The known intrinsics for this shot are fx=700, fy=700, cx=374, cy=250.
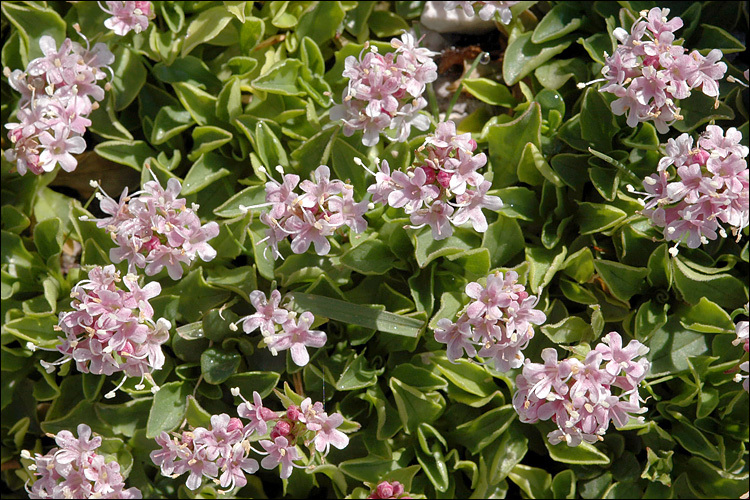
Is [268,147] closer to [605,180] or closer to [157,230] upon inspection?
[157,230]

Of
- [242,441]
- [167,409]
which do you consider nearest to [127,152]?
[167,409]

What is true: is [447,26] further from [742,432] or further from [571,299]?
[742,432]

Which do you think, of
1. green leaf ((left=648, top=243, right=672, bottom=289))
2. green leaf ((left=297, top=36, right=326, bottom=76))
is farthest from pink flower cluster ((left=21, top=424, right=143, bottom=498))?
green leaf ((left=648, top=243, right=672, bottom=289))

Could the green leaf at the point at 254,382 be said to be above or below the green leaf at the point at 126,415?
above

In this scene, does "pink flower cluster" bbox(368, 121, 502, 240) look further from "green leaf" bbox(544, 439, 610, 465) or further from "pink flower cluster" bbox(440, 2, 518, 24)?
"green leaf" bbox(544, 439, 610, 465)

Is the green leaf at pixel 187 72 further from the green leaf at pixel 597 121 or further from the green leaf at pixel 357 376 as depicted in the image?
the green leaf at pixel 597 121

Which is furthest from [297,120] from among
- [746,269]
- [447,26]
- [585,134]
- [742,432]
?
[742,432]

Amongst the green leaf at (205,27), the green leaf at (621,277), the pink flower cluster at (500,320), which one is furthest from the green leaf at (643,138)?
the green leaf at (205,27)
